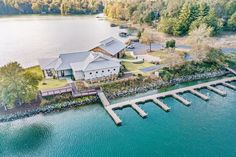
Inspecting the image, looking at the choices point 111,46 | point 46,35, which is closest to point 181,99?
point 111,46

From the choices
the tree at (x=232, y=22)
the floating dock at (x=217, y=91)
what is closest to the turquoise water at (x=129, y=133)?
the floating dock at (x=217, y=91)

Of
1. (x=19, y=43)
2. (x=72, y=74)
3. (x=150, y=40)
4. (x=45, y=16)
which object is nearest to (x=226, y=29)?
(x=150, y=40)

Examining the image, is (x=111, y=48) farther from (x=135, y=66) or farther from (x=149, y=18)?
(x=149, y=18)

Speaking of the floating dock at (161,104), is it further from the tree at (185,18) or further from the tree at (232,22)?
the tree at (232,22)

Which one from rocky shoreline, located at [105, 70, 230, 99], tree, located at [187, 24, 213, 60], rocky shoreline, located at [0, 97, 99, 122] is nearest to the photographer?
rocky shoreline, located at [0, 97, 99, 122]

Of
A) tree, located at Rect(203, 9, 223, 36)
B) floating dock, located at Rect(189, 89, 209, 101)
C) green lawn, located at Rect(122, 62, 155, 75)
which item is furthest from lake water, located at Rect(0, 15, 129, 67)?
floating dock, located at Rect(189, 89, 209, 101)

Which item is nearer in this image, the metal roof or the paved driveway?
the paved driveway

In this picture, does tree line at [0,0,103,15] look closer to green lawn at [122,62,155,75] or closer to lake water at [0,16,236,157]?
green lawn at [122,62,155,75]
